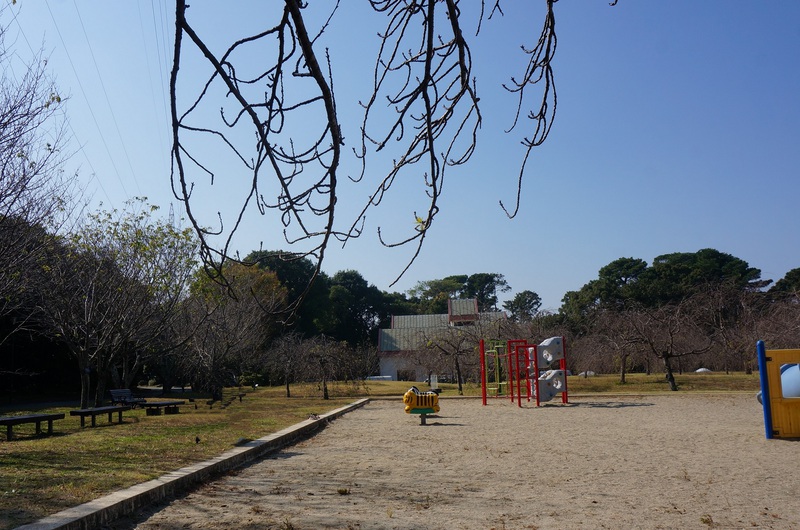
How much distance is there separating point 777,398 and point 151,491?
977 cm

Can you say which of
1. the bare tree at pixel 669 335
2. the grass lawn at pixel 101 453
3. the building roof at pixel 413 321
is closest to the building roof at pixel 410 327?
the building roof at pixel 413 321

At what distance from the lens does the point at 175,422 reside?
1459cm

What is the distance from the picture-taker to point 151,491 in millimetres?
6281

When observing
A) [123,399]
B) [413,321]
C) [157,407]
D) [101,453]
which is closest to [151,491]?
[101,453]

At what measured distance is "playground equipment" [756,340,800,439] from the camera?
10.9 metres

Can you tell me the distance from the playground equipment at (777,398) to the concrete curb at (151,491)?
7946mm

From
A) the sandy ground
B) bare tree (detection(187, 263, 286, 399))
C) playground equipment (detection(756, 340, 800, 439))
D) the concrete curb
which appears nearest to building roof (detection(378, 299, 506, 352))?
bare tree (detection(187, 263, 286, 399))

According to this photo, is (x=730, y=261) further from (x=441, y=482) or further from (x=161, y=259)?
(x=441, y=482)

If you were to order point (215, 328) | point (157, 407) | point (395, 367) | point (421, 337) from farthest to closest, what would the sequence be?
1. point (395, 367)
2. point (421, 337)
3. point (215, 328)
4. point (157, 407)

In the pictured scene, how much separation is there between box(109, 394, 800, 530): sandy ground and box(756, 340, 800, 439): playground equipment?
16.9 inches

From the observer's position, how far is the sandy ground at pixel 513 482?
562 centimetres

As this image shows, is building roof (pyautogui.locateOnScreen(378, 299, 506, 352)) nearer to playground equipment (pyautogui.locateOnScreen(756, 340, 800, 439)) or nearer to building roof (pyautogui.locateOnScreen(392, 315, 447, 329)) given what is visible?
building roof (pyautogui.locateOnScreen(392, 315, 447, 329))

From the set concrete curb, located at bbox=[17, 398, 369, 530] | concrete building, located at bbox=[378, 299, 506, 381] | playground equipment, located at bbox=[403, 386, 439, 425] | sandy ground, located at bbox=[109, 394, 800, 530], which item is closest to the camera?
concrete curb, located at bbox=[17, 398, 369, 530]

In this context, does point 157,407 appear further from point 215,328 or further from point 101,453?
point 101,453
